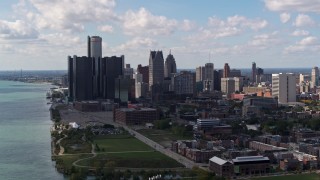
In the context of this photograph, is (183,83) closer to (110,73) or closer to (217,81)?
(110,73)

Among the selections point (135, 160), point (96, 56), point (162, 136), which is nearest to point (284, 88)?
point (96, 56)

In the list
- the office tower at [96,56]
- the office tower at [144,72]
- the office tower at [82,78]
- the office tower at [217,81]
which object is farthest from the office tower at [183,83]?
the office tower at [217,81]

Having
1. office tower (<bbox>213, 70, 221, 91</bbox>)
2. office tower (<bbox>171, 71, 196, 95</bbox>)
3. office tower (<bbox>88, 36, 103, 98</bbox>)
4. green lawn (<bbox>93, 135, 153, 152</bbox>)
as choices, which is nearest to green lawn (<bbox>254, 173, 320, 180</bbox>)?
green lawn (<bbox>93, 135, 153, 152</bbox>)

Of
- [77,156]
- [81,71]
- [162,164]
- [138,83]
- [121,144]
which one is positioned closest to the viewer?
[162,164]

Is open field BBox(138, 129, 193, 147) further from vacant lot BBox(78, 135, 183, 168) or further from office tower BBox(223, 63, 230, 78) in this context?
office tower BBox(223, 63, 230, 78)

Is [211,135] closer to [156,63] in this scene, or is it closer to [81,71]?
[81,71]

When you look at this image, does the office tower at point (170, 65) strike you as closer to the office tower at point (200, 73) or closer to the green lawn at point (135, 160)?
the office tower at point (200, 73)

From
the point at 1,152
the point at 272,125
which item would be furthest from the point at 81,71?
the point at 1,152
